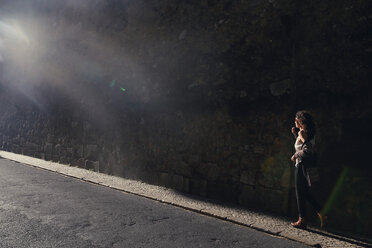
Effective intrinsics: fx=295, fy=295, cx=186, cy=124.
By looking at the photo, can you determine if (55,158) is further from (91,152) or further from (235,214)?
(235,214)

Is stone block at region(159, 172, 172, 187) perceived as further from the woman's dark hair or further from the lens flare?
the lens flare

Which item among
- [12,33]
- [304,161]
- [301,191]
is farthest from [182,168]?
[12,33]

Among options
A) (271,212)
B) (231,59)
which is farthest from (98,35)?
(271,212)

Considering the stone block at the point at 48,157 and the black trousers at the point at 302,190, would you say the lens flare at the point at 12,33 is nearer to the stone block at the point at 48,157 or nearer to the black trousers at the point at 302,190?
the stone block at the point at 48,157

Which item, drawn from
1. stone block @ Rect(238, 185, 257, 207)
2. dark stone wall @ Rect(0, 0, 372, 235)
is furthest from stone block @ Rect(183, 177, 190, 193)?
stone block @ Rect(238, 185, 257, 207)

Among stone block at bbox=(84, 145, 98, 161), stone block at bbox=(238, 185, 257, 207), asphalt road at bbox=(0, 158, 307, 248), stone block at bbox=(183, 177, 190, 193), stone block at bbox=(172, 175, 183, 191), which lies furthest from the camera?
stone block at bbox=(84, 145, 98, 161)

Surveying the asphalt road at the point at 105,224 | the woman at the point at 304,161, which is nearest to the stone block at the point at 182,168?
the asphalt road at the point at 105,224

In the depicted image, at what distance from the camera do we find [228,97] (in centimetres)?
529

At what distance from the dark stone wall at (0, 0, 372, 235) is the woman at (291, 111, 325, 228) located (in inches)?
14.2

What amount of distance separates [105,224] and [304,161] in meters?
2.64

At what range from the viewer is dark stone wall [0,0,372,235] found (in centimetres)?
388

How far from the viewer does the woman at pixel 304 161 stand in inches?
147

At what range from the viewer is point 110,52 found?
8.30m

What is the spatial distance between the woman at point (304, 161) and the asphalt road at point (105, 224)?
586 millimetres
